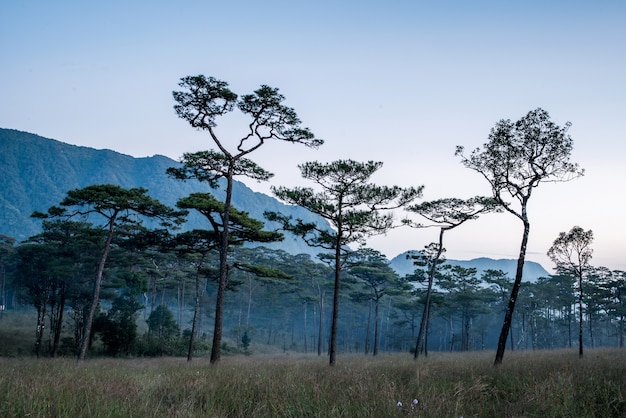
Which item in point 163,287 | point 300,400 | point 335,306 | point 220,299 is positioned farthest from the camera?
point 163,287

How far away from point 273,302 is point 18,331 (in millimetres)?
40128

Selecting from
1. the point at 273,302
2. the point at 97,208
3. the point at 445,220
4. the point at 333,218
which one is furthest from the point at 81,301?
the point at 273,302

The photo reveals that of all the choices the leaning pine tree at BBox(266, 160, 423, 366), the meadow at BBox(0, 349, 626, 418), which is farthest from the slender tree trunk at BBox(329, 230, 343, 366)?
the meadow at BBox(0, 349, 626, 418)

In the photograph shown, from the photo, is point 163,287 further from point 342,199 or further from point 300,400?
point 300,400

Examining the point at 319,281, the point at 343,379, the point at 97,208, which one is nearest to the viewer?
the point at 343,379

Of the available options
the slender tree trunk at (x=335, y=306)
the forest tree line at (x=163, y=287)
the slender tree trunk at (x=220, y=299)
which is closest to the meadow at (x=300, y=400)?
the slender tree trunk at (x=220, y=299)

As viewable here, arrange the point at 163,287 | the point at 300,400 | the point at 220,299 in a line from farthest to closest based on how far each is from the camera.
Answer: the point at 163,287
the point at 220,299
the point at 300,400

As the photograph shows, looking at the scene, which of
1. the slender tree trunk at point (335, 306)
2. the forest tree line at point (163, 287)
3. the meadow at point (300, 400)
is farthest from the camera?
the forest tree line at point (163, 287)

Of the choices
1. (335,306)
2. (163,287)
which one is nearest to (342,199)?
(335,306)

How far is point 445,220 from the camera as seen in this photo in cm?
2445

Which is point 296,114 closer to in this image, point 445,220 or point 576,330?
point 445,220

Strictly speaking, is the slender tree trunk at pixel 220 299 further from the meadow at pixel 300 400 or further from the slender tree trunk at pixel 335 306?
the meadow at pixel 300 400

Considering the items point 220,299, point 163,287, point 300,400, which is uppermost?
point 220,299

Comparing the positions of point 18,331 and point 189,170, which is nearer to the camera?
point 189,170
